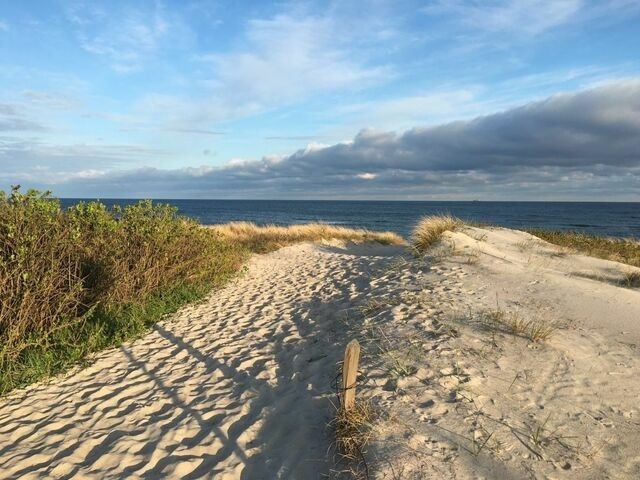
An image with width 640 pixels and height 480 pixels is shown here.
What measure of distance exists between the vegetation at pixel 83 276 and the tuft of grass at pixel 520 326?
18.6 feet

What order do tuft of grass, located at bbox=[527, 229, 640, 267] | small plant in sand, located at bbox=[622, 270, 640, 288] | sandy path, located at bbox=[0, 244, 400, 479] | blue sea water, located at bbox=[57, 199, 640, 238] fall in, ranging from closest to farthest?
sandy path, located at bbox=[0, 244, 400, 479] < small plant in sand, located at bbox=[622, 270, 640, 288] < tuft of grass, located at bbox=[527, 229, 640, 267] < blue sea water, located at bbox=[57, 199, 640, 238]

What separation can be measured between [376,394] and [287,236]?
16737 mm

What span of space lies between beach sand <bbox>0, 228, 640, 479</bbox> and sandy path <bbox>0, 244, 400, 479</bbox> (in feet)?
0.07

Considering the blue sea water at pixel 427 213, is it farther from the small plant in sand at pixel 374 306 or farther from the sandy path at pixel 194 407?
the small plant in sand at pixel 374 306

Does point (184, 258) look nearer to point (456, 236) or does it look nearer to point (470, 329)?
point (470, 329)

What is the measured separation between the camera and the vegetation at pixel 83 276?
5.92 meters

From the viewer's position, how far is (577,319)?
661 centimetres

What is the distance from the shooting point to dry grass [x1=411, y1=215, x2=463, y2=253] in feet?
42.0

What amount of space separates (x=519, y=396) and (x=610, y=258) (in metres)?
12.2

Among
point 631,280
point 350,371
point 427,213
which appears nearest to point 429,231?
point 631,280

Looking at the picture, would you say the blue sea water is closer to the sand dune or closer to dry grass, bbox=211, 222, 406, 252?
dry grass, bbox=211, 222, 406, 252

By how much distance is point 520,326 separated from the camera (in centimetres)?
589

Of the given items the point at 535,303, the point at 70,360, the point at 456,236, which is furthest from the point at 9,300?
the point at 456,236

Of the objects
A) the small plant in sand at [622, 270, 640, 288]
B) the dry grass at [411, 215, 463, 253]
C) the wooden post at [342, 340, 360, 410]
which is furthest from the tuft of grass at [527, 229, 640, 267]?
the wooden post at [342, 340, 360, 410]
